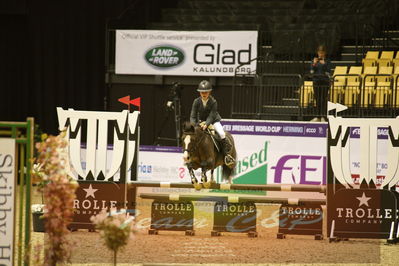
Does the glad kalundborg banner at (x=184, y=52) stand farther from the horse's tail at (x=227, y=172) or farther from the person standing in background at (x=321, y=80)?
the horse's tail at (x=227, y=172)

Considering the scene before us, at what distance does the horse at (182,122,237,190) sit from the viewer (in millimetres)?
10491

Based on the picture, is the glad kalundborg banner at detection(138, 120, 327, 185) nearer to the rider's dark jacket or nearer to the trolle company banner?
the rider's dark jacket

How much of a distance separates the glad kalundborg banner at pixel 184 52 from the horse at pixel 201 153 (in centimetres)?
508

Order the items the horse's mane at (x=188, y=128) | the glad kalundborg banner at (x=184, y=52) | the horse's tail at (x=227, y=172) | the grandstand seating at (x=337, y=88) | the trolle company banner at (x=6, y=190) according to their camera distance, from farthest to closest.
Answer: the glad kalundborg banner at (x=184, y=52)
the grandstand seating at (x=337, y=88)
the horse's tail at (x=227, y=172)
the horse's mane at (x=188, y=128)
the trolle company banner at (x=6, y=190)

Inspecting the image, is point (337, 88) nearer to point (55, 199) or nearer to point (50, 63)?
point (50, 63)

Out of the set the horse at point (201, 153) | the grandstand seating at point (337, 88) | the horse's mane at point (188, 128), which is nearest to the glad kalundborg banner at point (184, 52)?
the grandstand seating at point (337, 88)

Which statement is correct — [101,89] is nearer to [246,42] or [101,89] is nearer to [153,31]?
[153,31]

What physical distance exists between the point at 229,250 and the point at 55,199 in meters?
3.89

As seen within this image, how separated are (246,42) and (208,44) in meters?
0.91

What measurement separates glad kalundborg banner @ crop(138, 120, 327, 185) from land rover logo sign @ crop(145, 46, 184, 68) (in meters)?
3.55

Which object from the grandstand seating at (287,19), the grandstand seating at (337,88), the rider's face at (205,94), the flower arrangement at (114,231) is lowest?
the flower arrangement at (114,231)

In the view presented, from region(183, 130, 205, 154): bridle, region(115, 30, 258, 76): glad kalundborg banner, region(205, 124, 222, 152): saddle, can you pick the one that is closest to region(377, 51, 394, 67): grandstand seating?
region(115, 30, 258, 76): glad kalundborg banner

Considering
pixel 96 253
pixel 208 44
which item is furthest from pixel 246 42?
pixel 96 253

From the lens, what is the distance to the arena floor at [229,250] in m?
8.81
